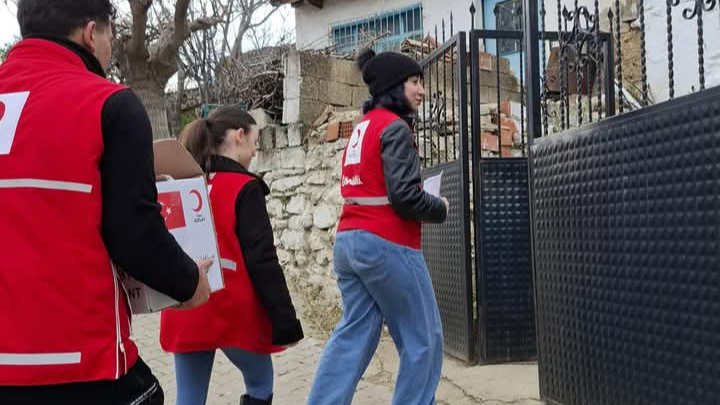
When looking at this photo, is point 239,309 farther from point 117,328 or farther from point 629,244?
point 629,244

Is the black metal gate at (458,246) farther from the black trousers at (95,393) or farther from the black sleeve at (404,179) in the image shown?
the black trousers at (95,393)

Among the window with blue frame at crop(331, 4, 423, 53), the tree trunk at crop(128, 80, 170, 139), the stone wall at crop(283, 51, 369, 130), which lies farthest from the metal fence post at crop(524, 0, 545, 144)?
the window with blue frame at crop(331, 4, 423, 53)

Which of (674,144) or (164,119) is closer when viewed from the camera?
(674,144)

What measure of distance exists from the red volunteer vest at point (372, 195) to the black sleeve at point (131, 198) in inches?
59.2

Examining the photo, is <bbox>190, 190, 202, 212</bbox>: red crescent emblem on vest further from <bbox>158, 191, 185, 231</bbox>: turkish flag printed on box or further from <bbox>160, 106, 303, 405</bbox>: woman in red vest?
<bbox>160, 106, 303, 405</bbox>: woman in red vest

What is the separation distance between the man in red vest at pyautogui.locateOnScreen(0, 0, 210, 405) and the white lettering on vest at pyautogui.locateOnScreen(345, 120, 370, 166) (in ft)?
5.29

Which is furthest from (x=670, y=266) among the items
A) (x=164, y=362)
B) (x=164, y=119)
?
(x=164, y=119)

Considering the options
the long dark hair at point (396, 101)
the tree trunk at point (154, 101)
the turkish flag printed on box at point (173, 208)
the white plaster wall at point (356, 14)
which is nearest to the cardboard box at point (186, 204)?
the turkish flag printed on box at point (173, 208)

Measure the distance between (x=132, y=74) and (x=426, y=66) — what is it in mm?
5856

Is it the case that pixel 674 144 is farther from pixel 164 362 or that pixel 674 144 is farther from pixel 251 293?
pixel 164 362

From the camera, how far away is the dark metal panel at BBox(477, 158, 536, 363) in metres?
4.65

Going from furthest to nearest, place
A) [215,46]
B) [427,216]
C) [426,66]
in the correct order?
1. [215,46]
2. [426,66]
3. [427,216]

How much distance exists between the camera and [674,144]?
2619mm

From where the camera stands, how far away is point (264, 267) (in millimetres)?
2777
